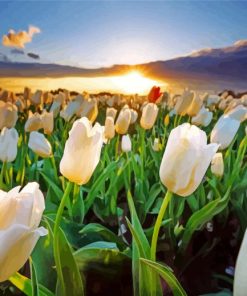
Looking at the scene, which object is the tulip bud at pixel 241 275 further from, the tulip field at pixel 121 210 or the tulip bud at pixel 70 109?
the tulip bud at pixel 70 109

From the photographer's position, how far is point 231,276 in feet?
2.43

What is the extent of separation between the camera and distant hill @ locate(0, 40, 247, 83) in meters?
1.40

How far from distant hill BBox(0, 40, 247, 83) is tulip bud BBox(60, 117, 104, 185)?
36.8 inches

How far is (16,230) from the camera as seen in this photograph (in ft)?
0.99

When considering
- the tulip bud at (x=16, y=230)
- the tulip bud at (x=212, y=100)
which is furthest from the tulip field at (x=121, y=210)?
the tulip bud at (x=212, y=100)

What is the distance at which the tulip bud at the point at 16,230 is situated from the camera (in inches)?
11.9

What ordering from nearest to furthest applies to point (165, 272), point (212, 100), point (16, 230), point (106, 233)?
point (16, 230) < point (165, 272) < point (106, 233) < point (212, 100)

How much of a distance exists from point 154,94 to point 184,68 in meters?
0.14

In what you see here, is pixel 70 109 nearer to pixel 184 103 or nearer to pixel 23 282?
pixel 184 103

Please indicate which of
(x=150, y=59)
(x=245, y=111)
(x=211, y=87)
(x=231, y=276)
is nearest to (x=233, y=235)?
(x=231, y=276)

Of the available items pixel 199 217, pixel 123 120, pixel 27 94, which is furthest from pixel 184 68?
pixel 199 217

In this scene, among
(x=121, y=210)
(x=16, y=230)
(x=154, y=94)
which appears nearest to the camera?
(x=16, y=230)

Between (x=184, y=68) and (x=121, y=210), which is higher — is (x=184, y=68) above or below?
above

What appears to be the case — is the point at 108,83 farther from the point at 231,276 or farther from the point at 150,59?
the point at 231,276
